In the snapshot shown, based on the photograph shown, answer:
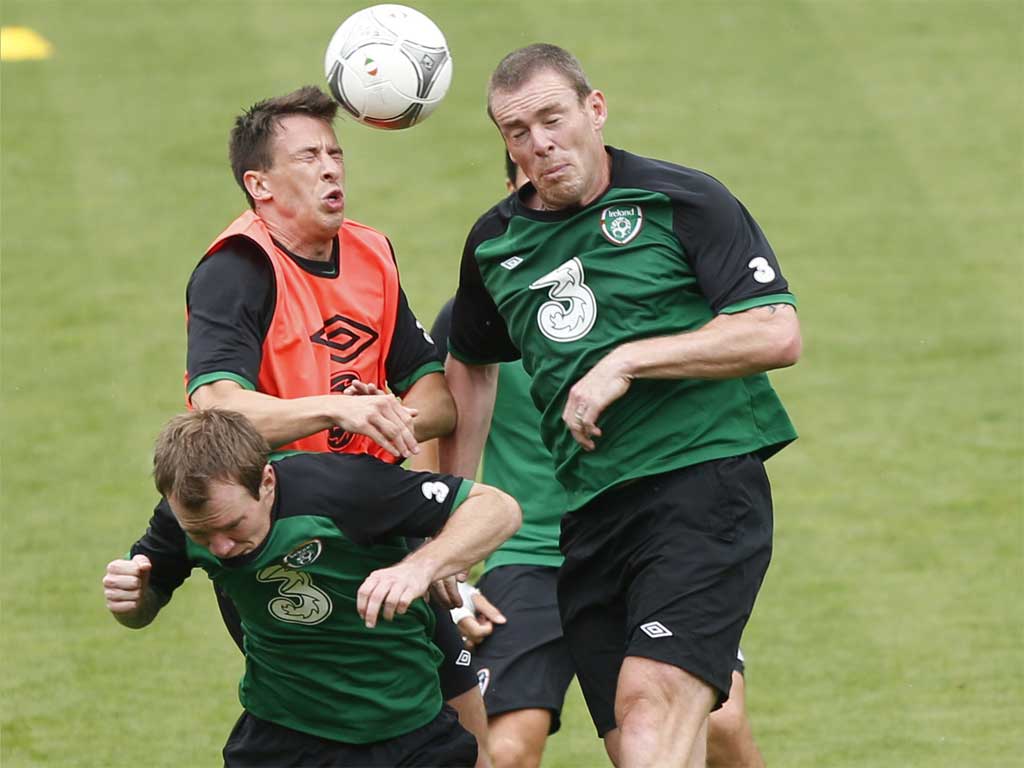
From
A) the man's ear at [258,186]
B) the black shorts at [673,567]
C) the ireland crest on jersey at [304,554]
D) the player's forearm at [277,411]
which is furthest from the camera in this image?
the man's ear at [258,186]

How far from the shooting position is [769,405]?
235 inches

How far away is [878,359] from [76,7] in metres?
8.87

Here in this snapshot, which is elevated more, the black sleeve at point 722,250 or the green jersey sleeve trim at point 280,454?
the black sleeve at point 722,250

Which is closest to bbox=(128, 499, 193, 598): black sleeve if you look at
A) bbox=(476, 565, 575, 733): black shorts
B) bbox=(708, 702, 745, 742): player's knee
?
bbox=(476, 565, 575, 733): black shorts

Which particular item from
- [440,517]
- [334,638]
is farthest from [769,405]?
[334,638]

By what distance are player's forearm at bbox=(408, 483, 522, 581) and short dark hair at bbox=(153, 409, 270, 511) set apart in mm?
545

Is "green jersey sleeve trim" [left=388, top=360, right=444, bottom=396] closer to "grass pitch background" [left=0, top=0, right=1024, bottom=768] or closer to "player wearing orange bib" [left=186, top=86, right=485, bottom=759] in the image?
"player wearing orange bib" [left=186, top=86, right=485, bottom=759]

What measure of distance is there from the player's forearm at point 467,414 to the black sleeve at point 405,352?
0.49ft

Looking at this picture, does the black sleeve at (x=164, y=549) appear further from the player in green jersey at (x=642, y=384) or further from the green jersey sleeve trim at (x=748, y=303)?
the green jersey sleeve trim at (x=748, y=303)

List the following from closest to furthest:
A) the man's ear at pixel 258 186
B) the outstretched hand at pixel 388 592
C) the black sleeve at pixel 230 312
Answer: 1. the outstretched hand at pixel 388 592
2. the black sleeve at pixel 230 312
3. the man's ear at pixel 258 186

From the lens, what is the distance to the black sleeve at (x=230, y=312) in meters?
5.74

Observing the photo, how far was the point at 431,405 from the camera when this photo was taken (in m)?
6.39

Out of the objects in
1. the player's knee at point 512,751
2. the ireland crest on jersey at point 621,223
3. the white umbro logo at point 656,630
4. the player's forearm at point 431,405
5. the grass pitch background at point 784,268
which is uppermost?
the ireland crest on jersey at point 621,223

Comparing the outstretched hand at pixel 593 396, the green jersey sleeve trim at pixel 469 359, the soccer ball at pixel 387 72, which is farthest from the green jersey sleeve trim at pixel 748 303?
the soccer ball at pixel 387 72
